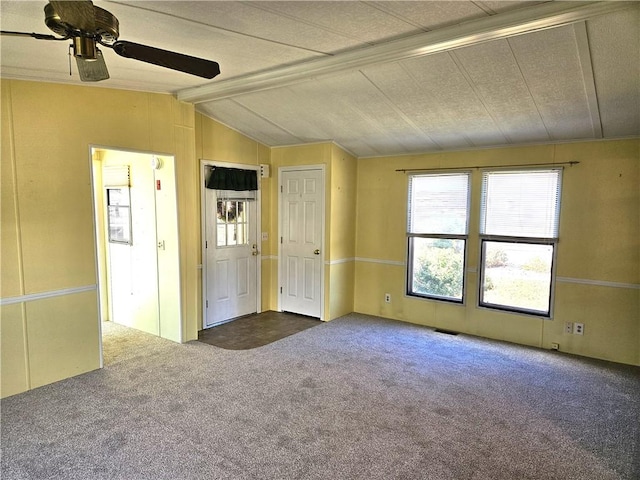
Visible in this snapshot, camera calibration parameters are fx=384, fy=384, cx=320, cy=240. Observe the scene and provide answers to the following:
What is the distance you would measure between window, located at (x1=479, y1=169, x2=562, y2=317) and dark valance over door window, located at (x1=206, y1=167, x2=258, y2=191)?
2949 mm

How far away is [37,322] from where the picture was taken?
3193 millimetres

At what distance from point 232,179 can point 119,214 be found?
4.80 feet

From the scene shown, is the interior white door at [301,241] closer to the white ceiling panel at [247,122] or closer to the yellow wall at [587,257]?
the white ceiling panel at [247,122]

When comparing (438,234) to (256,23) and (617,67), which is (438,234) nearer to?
(617,67)

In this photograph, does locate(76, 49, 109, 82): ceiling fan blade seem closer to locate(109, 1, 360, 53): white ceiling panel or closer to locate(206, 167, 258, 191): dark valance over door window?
locate(109, 1, 360, 53): white ceiling panel

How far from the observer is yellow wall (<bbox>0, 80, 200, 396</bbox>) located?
3018mm

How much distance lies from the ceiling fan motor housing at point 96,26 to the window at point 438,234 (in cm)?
392

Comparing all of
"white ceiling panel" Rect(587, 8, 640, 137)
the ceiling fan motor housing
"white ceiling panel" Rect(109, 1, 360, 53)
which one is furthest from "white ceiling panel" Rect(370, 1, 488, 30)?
the ceiling fan motor housing

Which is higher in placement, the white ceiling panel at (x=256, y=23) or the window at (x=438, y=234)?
the white ceiling panel at (x=256, y=23)

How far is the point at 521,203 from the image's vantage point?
4.32 m

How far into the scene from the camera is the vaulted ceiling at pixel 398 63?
2170mm

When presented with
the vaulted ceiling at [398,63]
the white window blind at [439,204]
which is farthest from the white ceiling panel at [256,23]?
the white window blind at [439,204]

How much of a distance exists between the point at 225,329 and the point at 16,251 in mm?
2376

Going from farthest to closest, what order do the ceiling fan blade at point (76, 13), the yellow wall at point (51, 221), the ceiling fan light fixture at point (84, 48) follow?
the yellow wall at point (51, 221)
the ceiling fan light fixture at point (84, 48)
the ceiling fan blade at point (76, 13)
